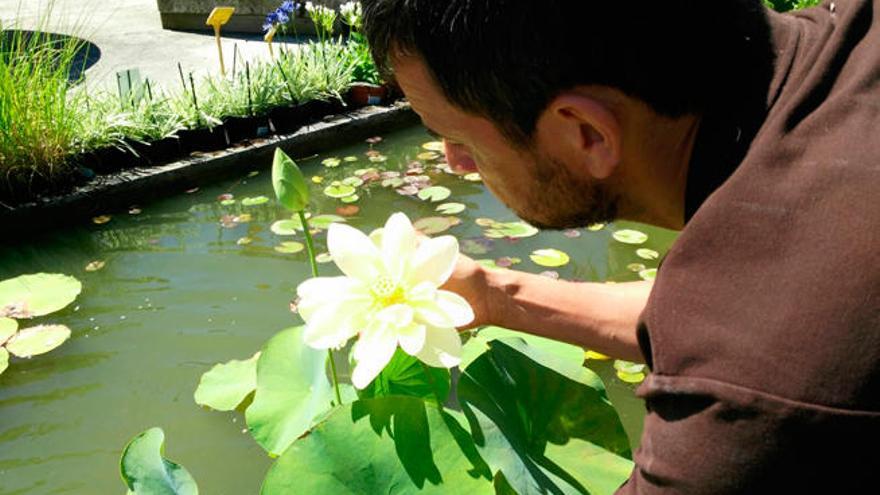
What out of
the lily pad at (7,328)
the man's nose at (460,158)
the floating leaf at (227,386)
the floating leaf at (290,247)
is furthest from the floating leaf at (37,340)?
the man's nose at (460,158)

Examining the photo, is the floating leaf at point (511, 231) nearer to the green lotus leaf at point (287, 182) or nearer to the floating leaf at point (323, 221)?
the floating leaf at point (323, 221)

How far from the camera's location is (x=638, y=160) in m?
0.93

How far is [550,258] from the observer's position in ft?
8.54

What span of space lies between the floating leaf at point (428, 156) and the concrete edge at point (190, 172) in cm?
42

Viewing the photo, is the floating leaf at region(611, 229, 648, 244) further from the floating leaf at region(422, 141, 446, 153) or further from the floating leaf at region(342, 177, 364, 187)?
the floating leaf at region(422, 141, 446, 153)

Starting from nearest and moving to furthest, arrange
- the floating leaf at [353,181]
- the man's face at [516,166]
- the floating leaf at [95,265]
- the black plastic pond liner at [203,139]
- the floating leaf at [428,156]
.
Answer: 1. the man's face at [516,166]
2. the floating leaf at [95,265]
3. the floating leaf at [353,181]
4. the black plastic pond liner at [203,139]
5. the floating leaf at [428,156]

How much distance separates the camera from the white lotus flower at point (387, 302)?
89 cm

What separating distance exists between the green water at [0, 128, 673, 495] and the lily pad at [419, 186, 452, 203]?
0.11ft

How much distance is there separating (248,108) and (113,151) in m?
0.65

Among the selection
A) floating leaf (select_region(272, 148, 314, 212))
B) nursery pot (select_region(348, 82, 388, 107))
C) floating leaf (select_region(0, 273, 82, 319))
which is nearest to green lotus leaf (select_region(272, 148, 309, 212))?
floating leaf (select_region(272, 148, 314, 212))

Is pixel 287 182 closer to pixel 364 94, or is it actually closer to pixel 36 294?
pixel 36 294

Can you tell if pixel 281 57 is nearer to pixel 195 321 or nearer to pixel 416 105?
pixel 195 321

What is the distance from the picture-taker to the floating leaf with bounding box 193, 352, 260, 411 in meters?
1.86

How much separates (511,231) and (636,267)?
446 mm
